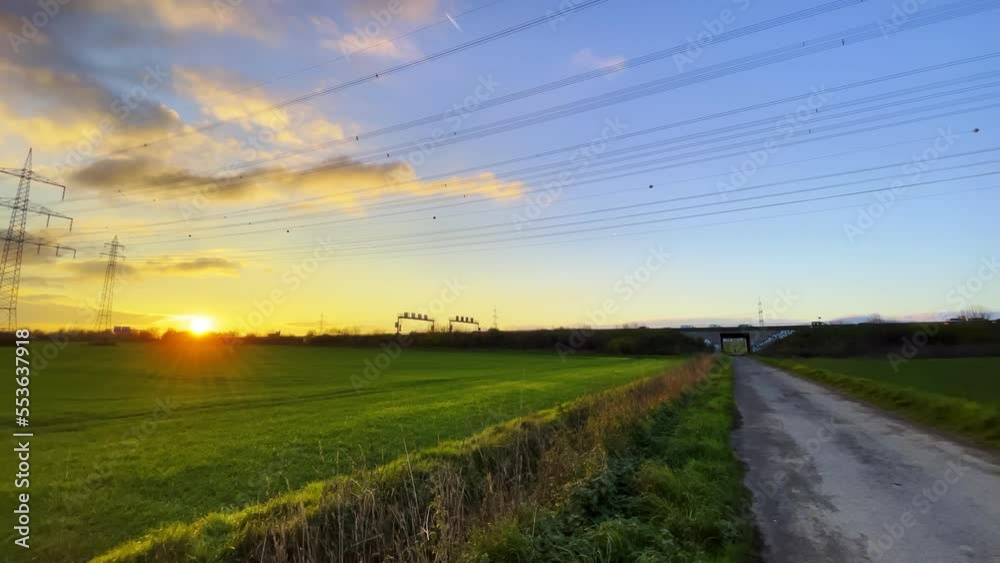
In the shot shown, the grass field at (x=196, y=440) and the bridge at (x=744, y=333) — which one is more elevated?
the bridge at (x=744, y=333)

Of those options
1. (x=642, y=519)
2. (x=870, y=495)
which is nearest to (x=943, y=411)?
(x=870, y=495)

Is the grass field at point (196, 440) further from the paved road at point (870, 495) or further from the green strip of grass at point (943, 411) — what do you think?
the green strip of grass at point (943, 411)

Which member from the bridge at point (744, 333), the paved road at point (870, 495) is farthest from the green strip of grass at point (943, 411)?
the bridge at point (744, 333)

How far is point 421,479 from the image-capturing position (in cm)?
1113

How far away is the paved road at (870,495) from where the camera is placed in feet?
24.2

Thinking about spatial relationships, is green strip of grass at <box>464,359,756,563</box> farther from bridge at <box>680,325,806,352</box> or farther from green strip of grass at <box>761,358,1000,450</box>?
bridge at <box>680,325,806,352</box>

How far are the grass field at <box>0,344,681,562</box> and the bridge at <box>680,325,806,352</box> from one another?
139391mm

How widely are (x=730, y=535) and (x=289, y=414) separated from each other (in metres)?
24.3

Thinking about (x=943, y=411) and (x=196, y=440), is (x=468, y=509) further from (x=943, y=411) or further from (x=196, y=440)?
(x=943, y=411)

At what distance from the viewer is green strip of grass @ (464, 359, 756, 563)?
6.39m

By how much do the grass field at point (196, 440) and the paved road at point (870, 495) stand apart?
30.5 ft

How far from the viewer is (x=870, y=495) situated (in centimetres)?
1015

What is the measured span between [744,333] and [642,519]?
610ft

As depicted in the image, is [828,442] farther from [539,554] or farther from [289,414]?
[289,414]
